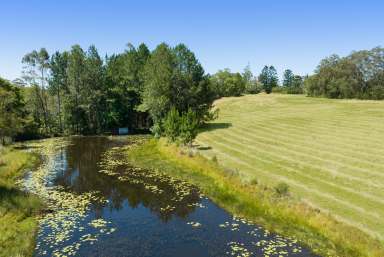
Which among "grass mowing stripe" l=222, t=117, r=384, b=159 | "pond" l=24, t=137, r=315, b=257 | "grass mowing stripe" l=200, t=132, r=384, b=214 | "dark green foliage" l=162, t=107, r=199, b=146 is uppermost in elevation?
"dark green foliage" l=162, t=107, r=199, b=146

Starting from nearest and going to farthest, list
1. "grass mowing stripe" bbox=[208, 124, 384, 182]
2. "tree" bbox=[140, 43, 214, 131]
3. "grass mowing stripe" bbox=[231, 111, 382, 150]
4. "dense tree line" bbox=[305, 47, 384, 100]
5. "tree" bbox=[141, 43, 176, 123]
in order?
"grass mowing stripe" bbox=[208, 124, 384, 182] < "grass mowing stripe" bbox=[231, 111, 382, 150] < "tree" bbox=[141, 43, 176, 123] < "tree" bbox=[140, 43, 214, 131] < "dense tree line" bbox=[305, 47, 384, 100]

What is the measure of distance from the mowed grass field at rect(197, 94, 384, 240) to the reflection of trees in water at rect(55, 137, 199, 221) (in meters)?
7.61

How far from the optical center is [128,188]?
3609 centimetres

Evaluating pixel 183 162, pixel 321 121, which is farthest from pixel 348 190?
pixel 321 121

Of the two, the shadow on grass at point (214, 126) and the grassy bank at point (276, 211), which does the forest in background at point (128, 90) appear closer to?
the shadow on grass at point (214, 126)

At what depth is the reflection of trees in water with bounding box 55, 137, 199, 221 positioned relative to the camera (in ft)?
99.6

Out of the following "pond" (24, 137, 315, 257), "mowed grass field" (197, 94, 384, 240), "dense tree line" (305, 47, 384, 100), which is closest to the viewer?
"pond" (24, 137, 315, 257)

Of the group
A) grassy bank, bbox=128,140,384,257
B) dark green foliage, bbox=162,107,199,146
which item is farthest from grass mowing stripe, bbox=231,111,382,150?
grassy bank, bbox=128,140,384,257

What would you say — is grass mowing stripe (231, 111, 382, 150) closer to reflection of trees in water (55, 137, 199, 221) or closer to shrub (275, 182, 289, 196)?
shrub (275, 182, 289, 196)

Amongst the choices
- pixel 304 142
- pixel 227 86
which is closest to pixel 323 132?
pixel 304 142

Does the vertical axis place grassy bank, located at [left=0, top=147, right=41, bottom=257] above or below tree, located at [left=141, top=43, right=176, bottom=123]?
below

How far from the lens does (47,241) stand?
75.3ft

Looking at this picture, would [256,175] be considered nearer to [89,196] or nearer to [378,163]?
[378,163]

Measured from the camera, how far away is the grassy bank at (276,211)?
20859mm
